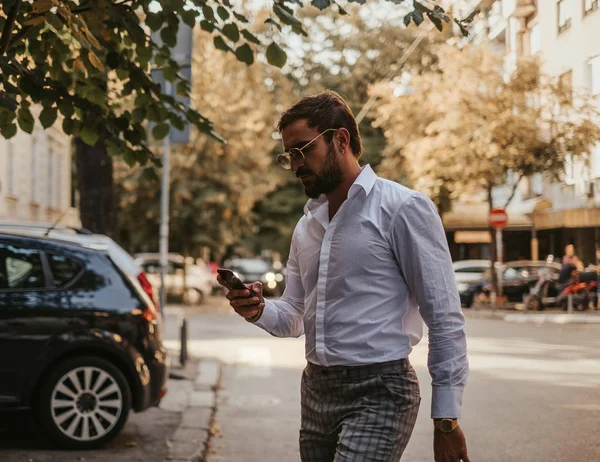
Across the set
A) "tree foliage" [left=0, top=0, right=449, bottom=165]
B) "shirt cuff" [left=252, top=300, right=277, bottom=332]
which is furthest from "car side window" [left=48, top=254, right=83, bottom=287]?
"shirt cuff" [left=252, top=300, right=277, bottom=332]

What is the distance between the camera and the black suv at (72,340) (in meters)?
7.86

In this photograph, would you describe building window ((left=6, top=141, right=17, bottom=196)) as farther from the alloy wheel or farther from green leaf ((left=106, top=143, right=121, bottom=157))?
green leaf ((left=106, top=143, right=121, bottom=157))

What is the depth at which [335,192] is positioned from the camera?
12.1ft

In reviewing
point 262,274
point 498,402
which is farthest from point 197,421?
point 262,274

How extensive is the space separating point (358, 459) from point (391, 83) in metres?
28.0

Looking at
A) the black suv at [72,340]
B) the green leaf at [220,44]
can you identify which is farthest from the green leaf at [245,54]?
the black suv at [72,340]

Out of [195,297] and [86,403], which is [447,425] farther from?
[195,297]

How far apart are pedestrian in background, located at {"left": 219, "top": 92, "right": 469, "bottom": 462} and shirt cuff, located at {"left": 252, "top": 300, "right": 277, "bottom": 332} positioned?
145 millimetres

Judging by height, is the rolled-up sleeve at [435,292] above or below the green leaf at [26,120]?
below

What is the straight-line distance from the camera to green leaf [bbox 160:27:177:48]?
7035 millimetres

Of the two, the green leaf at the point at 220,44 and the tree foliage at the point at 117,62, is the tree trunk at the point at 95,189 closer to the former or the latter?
the tree foliage at the point at 117,62

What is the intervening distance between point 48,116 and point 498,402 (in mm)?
5430

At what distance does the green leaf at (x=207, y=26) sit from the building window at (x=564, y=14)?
2.18 m

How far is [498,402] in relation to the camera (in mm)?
10383
